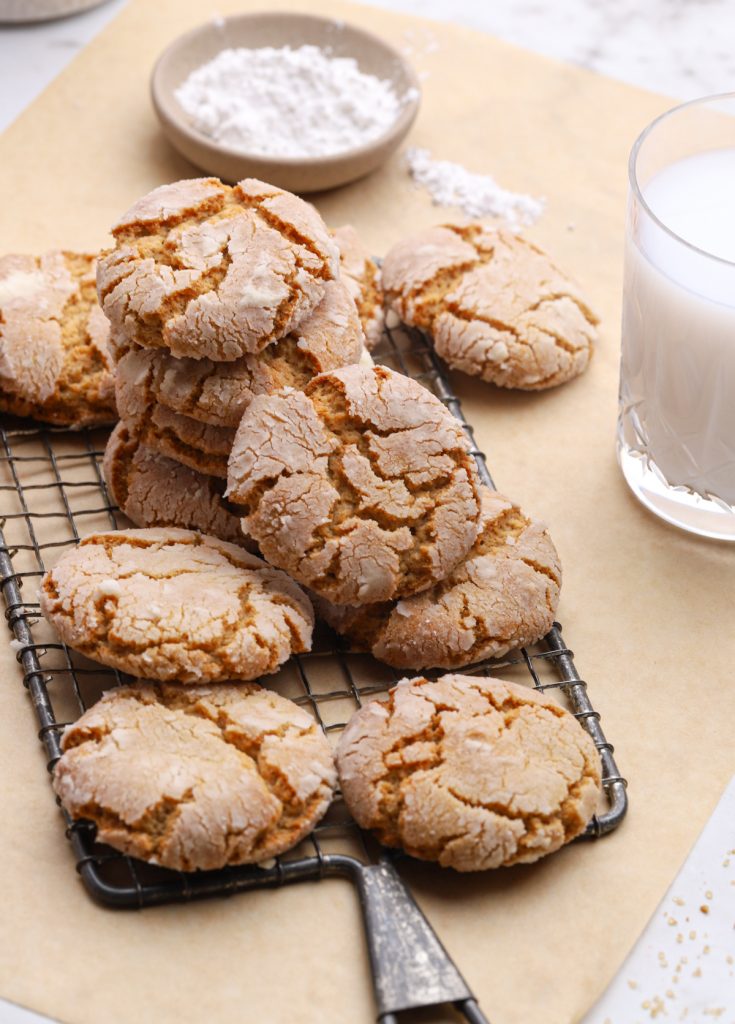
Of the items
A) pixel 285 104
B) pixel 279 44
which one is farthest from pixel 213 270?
pixel 279 44

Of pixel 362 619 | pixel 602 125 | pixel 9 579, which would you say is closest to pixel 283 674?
pixel 362 619

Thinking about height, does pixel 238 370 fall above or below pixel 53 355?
above

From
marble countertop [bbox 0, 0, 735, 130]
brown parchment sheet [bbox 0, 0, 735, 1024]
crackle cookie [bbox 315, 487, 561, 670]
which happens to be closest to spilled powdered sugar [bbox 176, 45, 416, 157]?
brown parchment sheet [bbox 0, 0, 735, 1024]

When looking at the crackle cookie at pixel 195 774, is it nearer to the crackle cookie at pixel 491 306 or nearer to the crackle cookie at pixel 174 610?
the crackle cookie at pixel 174 610

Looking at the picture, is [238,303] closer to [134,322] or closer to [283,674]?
[134,322]

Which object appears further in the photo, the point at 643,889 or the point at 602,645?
the point at 602,645

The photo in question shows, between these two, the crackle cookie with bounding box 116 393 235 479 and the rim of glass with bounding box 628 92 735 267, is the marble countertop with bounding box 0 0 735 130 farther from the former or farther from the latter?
the crackle cookie with bounding box 116 393 235 479

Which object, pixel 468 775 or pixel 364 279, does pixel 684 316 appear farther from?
pixel 468 775
